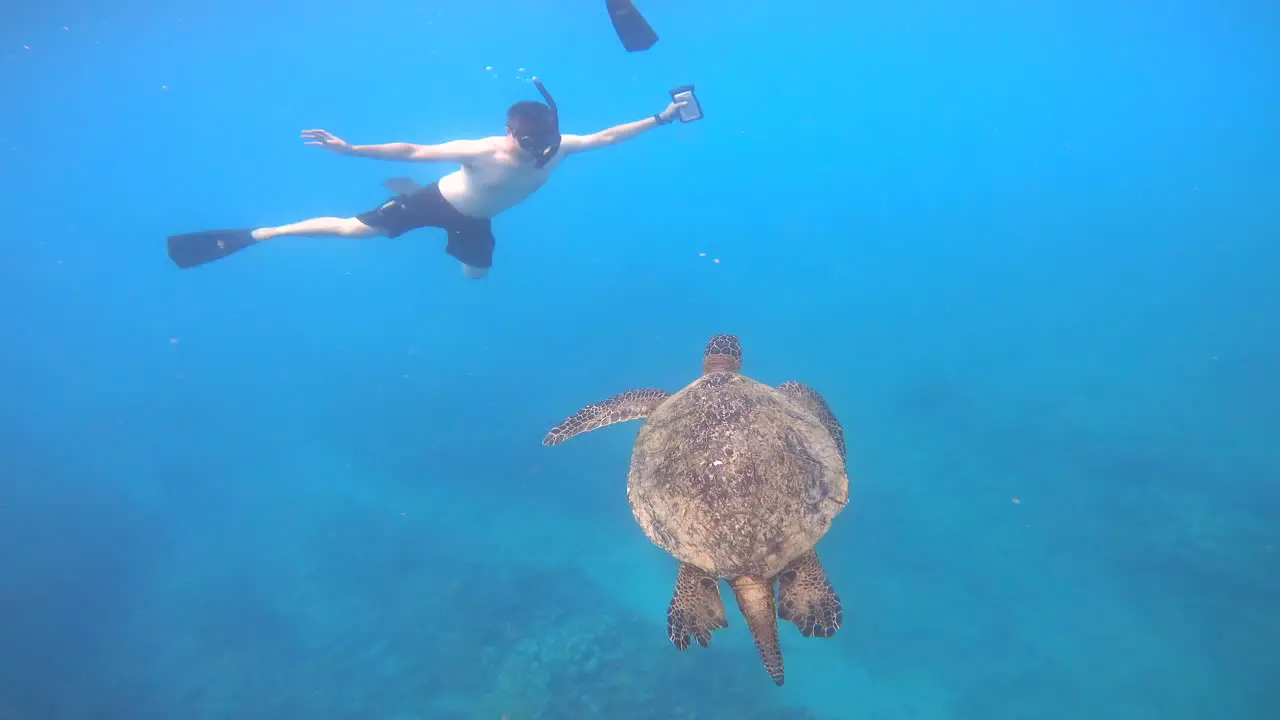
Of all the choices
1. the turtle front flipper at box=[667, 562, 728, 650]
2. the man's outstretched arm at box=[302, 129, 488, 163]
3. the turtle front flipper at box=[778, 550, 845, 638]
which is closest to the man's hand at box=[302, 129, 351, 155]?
the man's outstretched arm at box=[302, 129, 488, 163]

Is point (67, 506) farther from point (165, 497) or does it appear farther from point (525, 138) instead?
point (525, 138)

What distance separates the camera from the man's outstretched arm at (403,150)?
555 cm

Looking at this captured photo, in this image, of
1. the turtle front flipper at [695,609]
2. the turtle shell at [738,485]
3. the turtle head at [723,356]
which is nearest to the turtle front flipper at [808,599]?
the turtle shell at [738,485]

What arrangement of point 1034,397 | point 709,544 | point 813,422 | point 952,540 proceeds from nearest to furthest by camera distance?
point 709,544, point 813,422, point 952,540, point 1034,397

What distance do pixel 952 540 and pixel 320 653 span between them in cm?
1166

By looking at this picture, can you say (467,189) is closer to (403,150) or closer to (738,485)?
(403,150)

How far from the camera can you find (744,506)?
157 inches

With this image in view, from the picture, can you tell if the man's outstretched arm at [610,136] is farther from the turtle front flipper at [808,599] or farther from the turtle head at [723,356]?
the turtle front flipper at [808,599]

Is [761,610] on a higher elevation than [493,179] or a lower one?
lower

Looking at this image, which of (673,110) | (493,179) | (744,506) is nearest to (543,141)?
(493,179)

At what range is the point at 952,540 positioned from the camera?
8.90m

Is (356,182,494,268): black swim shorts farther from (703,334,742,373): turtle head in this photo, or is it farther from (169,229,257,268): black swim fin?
(703,334,742,373): turtle head

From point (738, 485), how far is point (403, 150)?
17.6ft

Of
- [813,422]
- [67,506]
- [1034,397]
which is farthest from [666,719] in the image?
[67,506]
